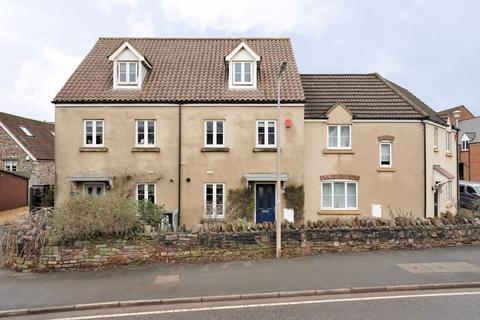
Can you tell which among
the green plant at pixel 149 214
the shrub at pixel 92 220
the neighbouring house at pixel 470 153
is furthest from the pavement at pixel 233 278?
the neighbouring house at pixel 470 153

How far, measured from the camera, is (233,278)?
936cm

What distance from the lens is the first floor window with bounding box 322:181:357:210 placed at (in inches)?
711

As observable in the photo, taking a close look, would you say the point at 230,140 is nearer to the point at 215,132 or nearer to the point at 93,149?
the point at 215,132

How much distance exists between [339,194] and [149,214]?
9.83 metres

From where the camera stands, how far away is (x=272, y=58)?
2020 centimetres

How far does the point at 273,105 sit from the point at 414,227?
26.8 ft

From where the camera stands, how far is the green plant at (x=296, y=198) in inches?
672

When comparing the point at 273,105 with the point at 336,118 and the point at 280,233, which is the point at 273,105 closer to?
the point at 336,118

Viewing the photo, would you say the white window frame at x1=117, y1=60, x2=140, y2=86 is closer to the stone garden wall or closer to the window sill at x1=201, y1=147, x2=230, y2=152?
the window sill at x1=201, y1=147, x2=230, y2=152

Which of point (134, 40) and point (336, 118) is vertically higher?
point (134, 40)

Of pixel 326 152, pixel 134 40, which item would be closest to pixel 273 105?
pixel 326 152

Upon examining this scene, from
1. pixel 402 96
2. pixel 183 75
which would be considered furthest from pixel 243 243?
pixel 402 96

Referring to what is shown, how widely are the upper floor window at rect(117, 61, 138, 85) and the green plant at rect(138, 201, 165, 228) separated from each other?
25.3 ft

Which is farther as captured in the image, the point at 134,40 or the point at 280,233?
the point at 134,40
